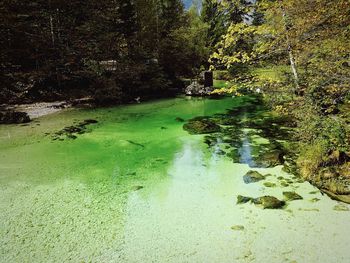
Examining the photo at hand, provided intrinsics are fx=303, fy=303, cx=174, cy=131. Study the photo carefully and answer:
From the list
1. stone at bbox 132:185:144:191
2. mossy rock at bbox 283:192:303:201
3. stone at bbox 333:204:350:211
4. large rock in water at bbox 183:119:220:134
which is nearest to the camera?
stone at bbox 333:204:350:211

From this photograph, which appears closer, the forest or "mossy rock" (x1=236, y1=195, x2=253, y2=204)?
Answer: "mossy rock" (x1=236, y1=195, x2=253, y2=204)

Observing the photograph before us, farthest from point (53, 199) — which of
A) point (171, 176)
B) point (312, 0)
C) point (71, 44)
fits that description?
point (71, 44)

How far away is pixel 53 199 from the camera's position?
6.31 meters

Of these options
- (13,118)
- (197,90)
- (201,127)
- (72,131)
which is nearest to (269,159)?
(201,127)

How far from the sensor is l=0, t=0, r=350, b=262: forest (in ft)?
20.9

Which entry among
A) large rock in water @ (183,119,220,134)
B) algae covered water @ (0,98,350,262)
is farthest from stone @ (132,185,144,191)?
large rock in water @ (183,119,220,134)

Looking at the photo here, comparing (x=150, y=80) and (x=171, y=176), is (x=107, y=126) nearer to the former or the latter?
(x=171, y=176)

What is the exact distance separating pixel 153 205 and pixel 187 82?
65.9 feet

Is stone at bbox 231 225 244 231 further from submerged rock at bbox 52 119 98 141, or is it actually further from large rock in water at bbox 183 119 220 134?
submerged rock at bbox 52 119 98 141

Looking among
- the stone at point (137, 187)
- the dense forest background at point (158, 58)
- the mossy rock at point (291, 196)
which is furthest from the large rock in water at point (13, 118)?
the mossy rock at point (291, 196)

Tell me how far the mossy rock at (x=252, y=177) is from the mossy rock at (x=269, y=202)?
86 cm

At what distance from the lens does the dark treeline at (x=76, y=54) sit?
1719 cm

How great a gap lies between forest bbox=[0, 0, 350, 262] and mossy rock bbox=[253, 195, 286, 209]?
35mm

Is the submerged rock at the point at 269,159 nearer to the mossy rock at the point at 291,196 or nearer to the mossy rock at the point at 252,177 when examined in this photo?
the mossy rock at the point at 252,177
